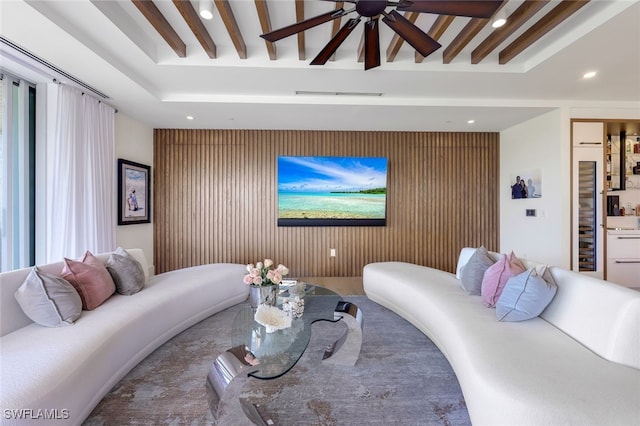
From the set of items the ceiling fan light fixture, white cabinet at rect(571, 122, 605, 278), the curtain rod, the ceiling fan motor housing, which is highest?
the ceiling fan light fixture

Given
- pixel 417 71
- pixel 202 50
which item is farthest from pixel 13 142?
pixel 417 71

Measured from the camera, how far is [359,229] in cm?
441

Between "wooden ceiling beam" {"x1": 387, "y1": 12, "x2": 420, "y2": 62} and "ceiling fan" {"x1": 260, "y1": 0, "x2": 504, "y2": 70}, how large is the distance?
39 centimetres

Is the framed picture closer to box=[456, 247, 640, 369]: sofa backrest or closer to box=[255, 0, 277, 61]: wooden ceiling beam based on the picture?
box=[255, 0, 277, 61]: wooden ceiling beam

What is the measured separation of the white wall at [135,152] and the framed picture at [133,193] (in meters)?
0.10

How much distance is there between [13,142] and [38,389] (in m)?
2.73

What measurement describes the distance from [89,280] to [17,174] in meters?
1.65

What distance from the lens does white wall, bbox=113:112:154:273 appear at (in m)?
3.61

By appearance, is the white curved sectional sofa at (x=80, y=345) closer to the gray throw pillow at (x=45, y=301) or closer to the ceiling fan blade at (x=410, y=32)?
the gray throw pillow at (x=45, y=301)

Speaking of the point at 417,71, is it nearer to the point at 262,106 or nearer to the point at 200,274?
the point at 262,106

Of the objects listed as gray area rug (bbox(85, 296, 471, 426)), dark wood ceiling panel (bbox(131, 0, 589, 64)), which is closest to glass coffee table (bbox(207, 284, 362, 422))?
gray area rug (bbox(85, 296, 471, 426))

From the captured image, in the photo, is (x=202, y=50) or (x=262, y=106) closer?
(x=202, y=50)

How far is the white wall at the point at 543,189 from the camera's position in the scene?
11.0 ft

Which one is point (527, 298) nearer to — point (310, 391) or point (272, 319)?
point (310, 391)
